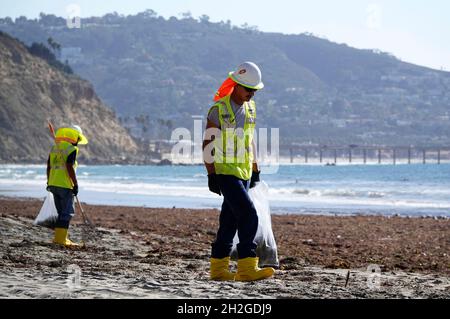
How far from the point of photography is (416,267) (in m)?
10.2

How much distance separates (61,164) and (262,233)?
4.23m

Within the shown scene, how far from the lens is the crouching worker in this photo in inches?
473

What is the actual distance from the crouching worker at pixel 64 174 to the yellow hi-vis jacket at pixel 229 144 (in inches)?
174

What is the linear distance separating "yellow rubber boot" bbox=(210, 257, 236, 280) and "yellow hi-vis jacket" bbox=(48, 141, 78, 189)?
14.2 ft

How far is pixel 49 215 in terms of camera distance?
12641 millimetres

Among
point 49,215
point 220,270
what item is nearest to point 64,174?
point 49,215

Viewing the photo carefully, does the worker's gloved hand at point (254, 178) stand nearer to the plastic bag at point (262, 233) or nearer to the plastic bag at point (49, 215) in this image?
the plastic bag at point (262, 233)

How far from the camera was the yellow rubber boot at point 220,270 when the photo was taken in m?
8.21

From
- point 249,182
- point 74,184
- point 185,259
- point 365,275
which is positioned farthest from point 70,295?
point 74,184

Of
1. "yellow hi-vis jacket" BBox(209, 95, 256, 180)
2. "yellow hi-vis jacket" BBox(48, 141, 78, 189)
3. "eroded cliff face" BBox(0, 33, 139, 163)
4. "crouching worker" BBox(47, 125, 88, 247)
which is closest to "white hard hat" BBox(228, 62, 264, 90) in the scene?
"yellow hi-vis jacket" BBox(209, 95, 256, 180)

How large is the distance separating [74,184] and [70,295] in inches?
220

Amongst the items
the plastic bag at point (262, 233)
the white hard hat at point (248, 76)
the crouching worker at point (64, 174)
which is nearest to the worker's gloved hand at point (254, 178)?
the plastic bag at point (262, 233)
